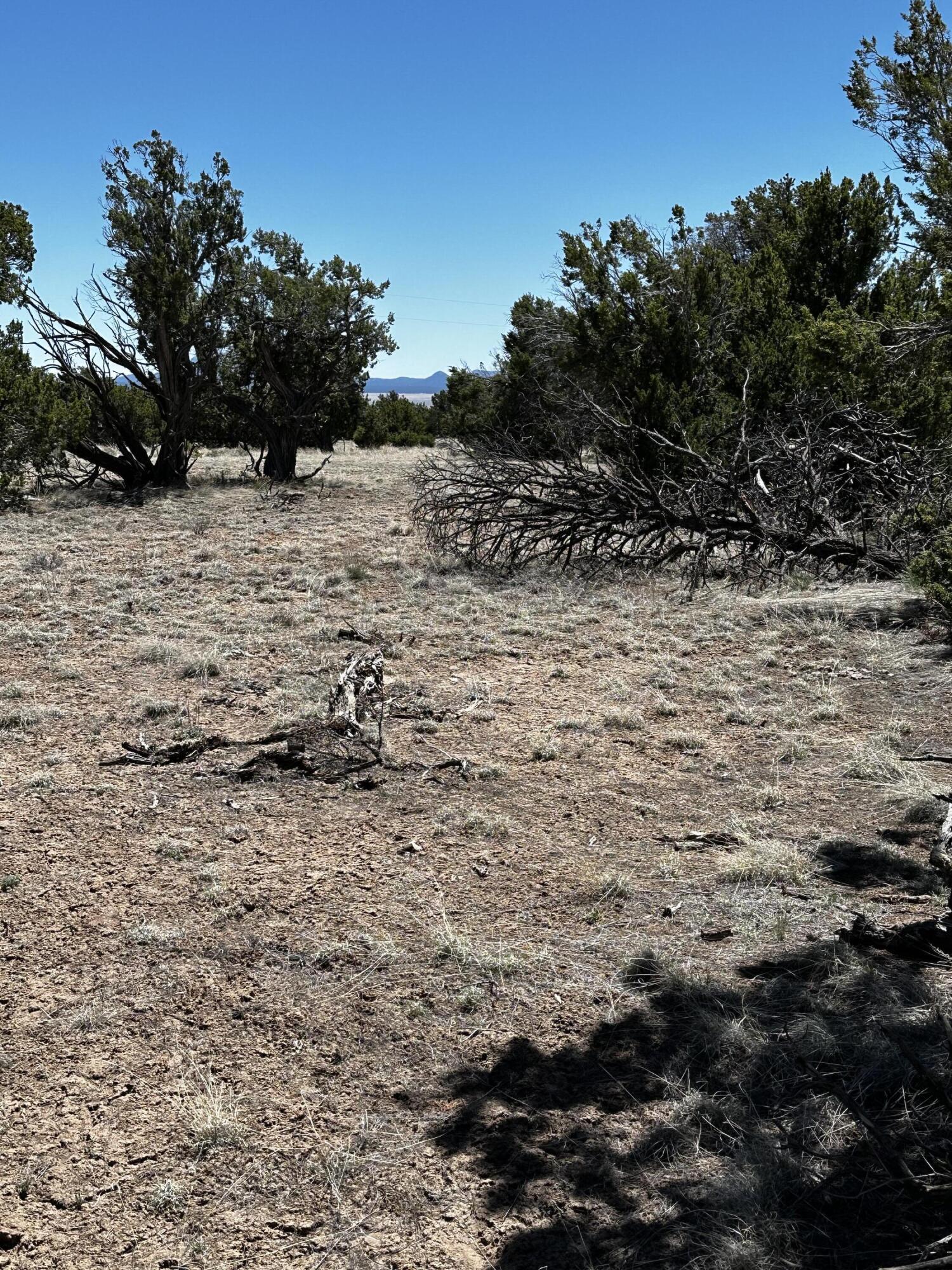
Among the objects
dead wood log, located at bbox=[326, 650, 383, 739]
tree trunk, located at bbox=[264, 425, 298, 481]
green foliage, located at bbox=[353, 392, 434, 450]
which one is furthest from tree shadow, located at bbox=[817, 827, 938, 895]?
green foliage, located at bbox=[353, 392, 434, 450]

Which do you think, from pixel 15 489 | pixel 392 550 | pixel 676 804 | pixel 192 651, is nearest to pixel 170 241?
pixel 15 489

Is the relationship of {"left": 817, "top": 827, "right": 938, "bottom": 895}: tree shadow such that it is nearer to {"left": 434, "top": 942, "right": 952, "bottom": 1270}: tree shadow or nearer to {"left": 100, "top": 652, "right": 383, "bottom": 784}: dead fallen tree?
{"left": 434, "top": 942, "right": 952, "bottom": 1270}: tree shadow

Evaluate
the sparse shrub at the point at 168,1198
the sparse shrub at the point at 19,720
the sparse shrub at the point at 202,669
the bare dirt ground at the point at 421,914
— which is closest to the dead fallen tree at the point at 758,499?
the bare dirt ground at the point at 421,914

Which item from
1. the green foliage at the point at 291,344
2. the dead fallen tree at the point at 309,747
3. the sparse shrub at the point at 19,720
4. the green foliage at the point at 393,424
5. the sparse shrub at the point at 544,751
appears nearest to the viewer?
the dead fallen tree at the point at 309,747

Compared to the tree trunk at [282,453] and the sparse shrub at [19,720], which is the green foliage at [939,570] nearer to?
the sparse shrub at [19,720]

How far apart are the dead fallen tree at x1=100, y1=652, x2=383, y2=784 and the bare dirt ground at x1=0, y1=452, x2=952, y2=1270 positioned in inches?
4.6

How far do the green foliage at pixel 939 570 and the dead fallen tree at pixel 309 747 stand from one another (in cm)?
373

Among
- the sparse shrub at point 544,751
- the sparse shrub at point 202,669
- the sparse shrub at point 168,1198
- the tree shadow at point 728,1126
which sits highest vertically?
the sparse shrub at point 202,669

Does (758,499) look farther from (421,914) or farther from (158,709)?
(158,709)

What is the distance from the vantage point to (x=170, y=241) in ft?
54.5

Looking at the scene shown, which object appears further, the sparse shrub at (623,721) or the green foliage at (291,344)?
the green foliage at (291,344)

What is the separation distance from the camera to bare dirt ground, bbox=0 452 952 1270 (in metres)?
2.48

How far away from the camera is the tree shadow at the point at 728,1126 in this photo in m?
2.27

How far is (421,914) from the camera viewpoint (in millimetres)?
3883
